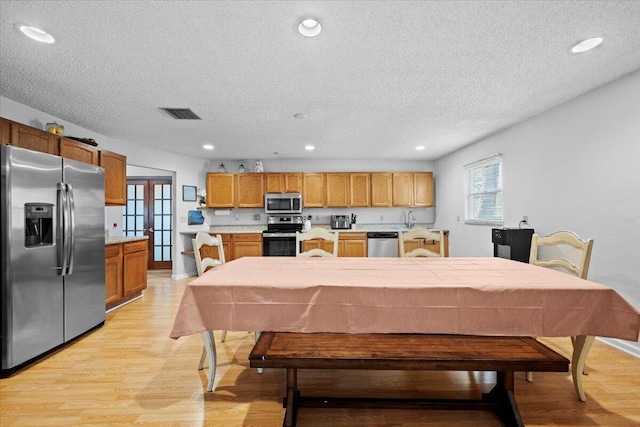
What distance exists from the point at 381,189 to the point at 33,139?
5.27 metres

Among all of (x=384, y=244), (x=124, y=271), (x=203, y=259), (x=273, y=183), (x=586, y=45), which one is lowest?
(x=124, y=271)

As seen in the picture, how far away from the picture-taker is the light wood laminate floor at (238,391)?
162 cm

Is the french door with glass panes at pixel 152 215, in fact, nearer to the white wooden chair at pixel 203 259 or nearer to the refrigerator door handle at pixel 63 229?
the refrigerator door handle at pixel 63 229

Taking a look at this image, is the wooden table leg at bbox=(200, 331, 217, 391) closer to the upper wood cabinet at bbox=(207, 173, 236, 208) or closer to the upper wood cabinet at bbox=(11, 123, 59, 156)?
the upper wood cabinet at bbox=(11, 123, 59, 156)

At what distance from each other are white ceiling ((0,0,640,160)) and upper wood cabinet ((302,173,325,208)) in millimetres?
2207

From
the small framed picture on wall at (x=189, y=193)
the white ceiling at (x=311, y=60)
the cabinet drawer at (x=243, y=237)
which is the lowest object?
the cabinet drawer at (x=243, y=237)

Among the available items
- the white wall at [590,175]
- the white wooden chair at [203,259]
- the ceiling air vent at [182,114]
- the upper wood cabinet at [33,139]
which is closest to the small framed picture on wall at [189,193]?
the ceiling air vent at [182,114]

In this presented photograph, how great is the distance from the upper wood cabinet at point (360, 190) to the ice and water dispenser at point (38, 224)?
185 inches

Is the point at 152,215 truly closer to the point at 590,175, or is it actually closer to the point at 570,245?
the point at 570,245

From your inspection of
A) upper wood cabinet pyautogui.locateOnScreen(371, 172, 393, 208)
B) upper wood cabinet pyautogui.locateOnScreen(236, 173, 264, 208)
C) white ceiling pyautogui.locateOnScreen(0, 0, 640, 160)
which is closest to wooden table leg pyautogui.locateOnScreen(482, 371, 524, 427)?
white ceiling pyautogui.locateOnScreen(0, 0, 640, 160)

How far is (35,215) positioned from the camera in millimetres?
2305

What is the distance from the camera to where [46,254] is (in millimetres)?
2375

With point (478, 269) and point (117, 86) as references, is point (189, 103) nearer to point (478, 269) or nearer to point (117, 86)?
point (117, 86)

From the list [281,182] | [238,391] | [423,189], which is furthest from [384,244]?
[238,391]
